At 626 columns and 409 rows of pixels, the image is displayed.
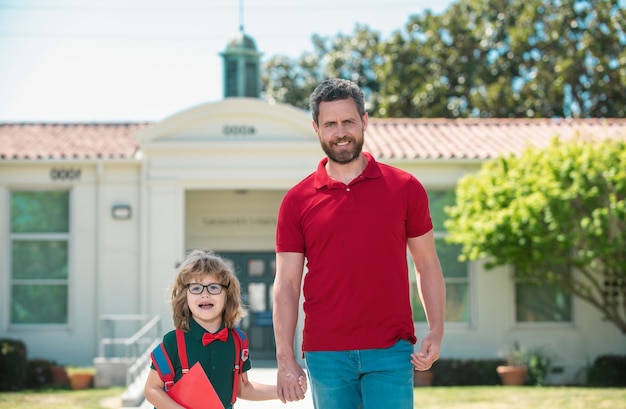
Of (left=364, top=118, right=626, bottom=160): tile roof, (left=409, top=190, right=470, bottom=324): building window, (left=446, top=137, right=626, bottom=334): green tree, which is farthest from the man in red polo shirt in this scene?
(left=409, top=190, right=470, bottom=324): building window

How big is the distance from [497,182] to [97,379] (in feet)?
24.4

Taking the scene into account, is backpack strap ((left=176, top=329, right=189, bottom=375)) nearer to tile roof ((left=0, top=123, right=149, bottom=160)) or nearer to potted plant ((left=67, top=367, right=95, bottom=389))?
potted plant ((left=67, top=367, right=95, bottom=389))

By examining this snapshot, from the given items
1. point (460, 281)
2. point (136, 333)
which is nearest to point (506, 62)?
point (460, 281)

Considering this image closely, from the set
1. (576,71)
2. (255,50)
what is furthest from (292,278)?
(576,71)

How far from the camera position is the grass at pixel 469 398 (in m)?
13.3

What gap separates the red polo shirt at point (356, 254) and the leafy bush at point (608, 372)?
1352 cm

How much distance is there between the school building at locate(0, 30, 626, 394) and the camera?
17.5m

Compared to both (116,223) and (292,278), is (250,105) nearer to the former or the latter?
(116,223)

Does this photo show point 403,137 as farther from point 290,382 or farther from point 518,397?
point 290,382

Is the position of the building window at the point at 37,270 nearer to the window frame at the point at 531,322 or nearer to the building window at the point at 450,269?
the building window at the point at 450,269

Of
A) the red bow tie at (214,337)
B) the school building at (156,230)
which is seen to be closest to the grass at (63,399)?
the school building at (156,230)

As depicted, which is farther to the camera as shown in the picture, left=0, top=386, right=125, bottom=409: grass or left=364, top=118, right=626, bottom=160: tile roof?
left=364, top=118, right=626, bottom=160: tile roof

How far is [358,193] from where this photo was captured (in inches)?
185

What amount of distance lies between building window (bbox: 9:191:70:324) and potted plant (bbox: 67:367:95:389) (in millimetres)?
→ 2342
